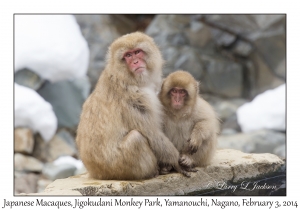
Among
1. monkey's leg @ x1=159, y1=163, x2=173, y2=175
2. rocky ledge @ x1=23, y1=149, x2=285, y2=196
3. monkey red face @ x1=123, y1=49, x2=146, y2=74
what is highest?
monkey red face @ x1=123, y1=49, x2=146, y2=74

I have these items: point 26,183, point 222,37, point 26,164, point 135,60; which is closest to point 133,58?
point 135,60

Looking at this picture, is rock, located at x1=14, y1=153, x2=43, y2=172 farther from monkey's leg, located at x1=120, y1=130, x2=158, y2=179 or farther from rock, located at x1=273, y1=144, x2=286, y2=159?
rock, located at x1=273, y1=144, x2=286, y2=159

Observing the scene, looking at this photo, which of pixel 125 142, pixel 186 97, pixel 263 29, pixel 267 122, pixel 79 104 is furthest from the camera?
pixel 263 29

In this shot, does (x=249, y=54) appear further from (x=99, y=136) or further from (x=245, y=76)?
(x=99, y=136)

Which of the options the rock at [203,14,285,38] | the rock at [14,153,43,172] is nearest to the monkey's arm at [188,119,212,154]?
Result: the rock at [14,153,43,172]

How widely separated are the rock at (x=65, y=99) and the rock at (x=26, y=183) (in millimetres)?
1911

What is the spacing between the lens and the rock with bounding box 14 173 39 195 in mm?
9730

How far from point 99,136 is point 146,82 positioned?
0.89 metres

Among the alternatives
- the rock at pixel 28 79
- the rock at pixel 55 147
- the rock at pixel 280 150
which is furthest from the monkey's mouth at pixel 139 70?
the rock at pixel 280 150

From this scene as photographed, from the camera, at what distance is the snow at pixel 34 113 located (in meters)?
10.7

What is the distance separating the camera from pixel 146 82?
591 cm

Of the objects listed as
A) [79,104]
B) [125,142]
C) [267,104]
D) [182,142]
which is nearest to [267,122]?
[267,104]

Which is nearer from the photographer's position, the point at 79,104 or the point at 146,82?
the point at 146,82

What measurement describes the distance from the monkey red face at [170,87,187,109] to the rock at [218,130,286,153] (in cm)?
632
